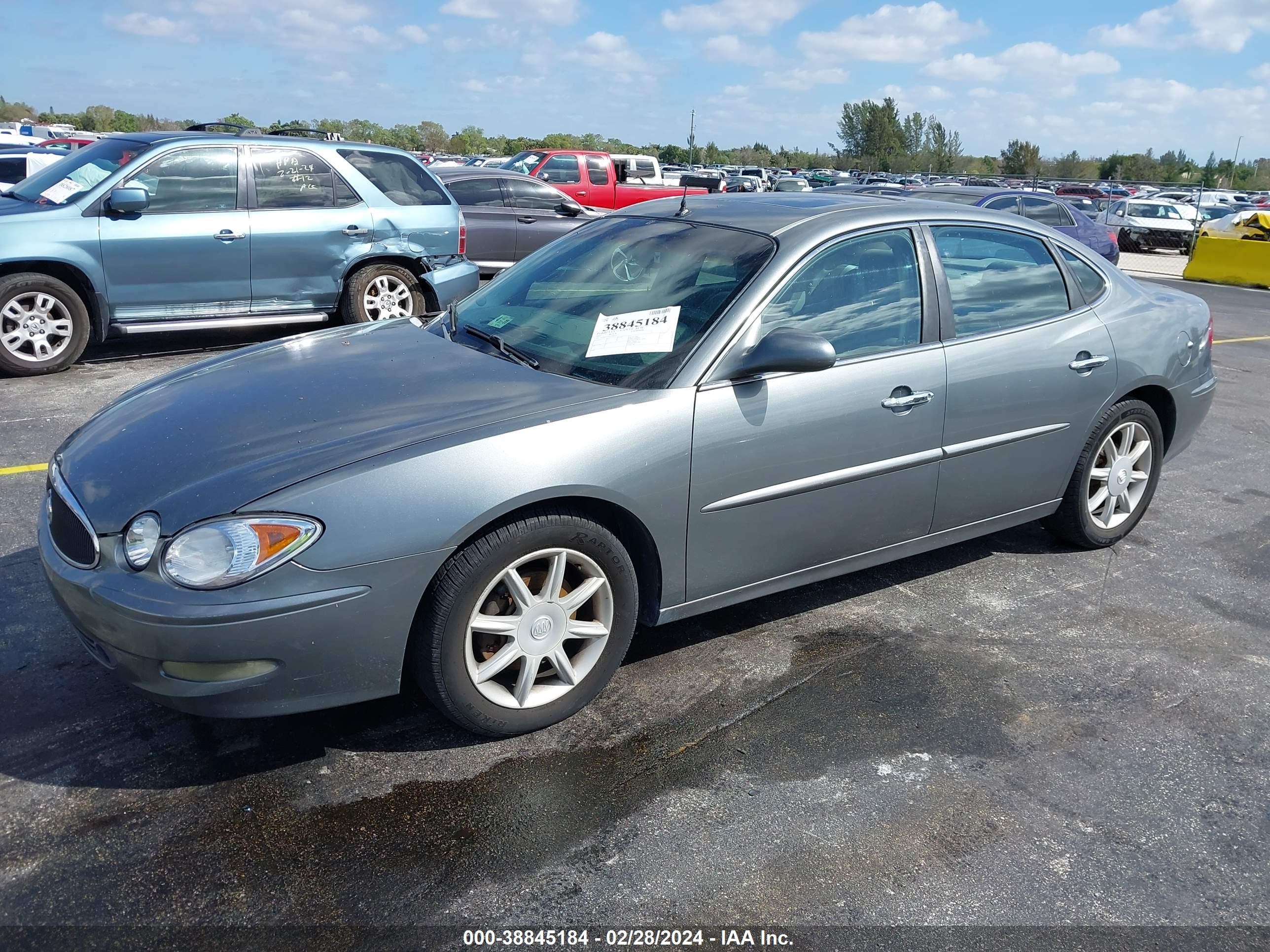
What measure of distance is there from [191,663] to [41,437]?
4134mm

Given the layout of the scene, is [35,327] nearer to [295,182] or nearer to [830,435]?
[295,182]

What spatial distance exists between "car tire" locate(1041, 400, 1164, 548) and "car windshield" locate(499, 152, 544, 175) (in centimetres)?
1503

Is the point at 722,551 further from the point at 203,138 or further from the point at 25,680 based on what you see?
the point at 203,138

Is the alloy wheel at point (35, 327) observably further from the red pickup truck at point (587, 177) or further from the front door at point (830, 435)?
the red pickup truck at point (587, 177)

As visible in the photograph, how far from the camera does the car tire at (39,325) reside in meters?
7.28

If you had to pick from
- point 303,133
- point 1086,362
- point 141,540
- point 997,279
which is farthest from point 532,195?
point 141,540

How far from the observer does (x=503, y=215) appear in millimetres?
12672

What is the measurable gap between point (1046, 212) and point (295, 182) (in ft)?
37.2

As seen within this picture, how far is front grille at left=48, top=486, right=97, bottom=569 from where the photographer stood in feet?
9.21

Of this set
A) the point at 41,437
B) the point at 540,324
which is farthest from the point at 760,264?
the point at 41,437

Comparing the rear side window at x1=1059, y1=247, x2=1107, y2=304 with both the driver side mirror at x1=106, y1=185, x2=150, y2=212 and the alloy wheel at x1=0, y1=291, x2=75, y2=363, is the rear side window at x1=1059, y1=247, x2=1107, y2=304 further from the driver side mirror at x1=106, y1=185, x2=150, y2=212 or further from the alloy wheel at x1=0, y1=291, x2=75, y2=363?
the alloy wheel at x1=0, y1=291, x2=75, y2=363

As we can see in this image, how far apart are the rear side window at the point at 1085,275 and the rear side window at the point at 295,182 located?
5.90 metres

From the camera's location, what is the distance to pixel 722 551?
3.40 metres

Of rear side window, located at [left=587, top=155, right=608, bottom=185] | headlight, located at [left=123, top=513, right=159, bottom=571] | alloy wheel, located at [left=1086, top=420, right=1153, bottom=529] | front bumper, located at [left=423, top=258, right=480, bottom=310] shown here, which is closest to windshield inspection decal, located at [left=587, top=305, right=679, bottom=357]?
headlight, located at [left=123, top=513, right=159, bottom=571]
